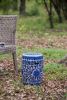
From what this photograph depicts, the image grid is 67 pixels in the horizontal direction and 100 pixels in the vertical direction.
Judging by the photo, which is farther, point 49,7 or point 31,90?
point 49,7

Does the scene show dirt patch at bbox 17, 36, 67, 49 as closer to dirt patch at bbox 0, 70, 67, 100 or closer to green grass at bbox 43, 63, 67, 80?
green grass at bbox 43, 63, 67, 80

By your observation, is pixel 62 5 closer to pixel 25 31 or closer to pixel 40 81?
pixel 25 31

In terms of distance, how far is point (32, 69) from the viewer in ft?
28.0

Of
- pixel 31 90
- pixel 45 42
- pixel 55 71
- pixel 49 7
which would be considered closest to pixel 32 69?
pixel 31 90

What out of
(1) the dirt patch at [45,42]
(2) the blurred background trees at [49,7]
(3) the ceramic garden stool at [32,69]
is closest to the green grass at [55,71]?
(3) the ceramic garden stool at [32,69]

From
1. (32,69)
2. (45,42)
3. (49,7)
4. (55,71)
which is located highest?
(32,69)

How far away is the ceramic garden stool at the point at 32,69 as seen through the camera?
8.51m

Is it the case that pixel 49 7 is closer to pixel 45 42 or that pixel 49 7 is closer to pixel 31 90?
pixel 45 42

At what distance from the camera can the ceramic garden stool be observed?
851 cm

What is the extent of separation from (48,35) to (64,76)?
9613 millimetres

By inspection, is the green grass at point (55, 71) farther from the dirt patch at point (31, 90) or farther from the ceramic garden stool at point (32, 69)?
the ceramic garden stool at point (32, 69)

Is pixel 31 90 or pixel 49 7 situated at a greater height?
pixel 31 90

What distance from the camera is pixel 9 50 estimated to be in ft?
30.3

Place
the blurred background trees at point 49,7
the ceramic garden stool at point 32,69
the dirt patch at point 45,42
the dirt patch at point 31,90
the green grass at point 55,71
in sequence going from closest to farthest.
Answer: the dirt patch at point 31,90
the ceramic garden stool at point 32,69
the green grass at point 55,71
the dirt patch at point 45,42
the blurred background trees at point 49,7
